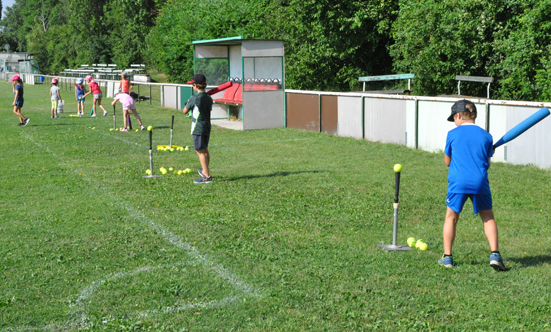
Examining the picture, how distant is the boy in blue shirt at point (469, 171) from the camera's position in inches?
229

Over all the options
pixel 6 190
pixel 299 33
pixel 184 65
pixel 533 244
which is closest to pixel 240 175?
pixel 6 190

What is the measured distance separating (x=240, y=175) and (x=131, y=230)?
433 centimetres

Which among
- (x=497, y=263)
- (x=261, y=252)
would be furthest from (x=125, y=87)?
(x=497, y=263)

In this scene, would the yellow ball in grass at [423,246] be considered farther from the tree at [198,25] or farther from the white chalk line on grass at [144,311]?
the tree at [198,25]

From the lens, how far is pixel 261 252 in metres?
6.68

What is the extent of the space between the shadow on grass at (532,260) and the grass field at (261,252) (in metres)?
0.03

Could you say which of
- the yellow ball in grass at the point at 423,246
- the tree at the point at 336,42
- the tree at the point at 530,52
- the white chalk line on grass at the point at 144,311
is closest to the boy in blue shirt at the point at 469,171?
the yellow ball in grass at the point at 423,246

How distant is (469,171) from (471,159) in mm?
120

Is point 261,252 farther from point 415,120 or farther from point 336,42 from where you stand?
point 336,42

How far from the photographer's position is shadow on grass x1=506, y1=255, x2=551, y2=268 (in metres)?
6.14

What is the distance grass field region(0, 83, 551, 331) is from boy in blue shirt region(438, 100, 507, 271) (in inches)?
14.1

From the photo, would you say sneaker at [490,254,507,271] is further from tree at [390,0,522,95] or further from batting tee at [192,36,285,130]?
batting tee at [192,36,285,130]

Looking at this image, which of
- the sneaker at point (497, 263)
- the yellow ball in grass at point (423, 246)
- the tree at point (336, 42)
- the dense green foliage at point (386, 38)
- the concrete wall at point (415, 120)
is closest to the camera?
the sneaker at point (497, 263)

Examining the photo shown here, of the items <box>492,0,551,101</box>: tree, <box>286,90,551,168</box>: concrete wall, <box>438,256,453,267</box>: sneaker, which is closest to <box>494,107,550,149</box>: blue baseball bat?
<box>438,256,453,267</box>: sneaker
